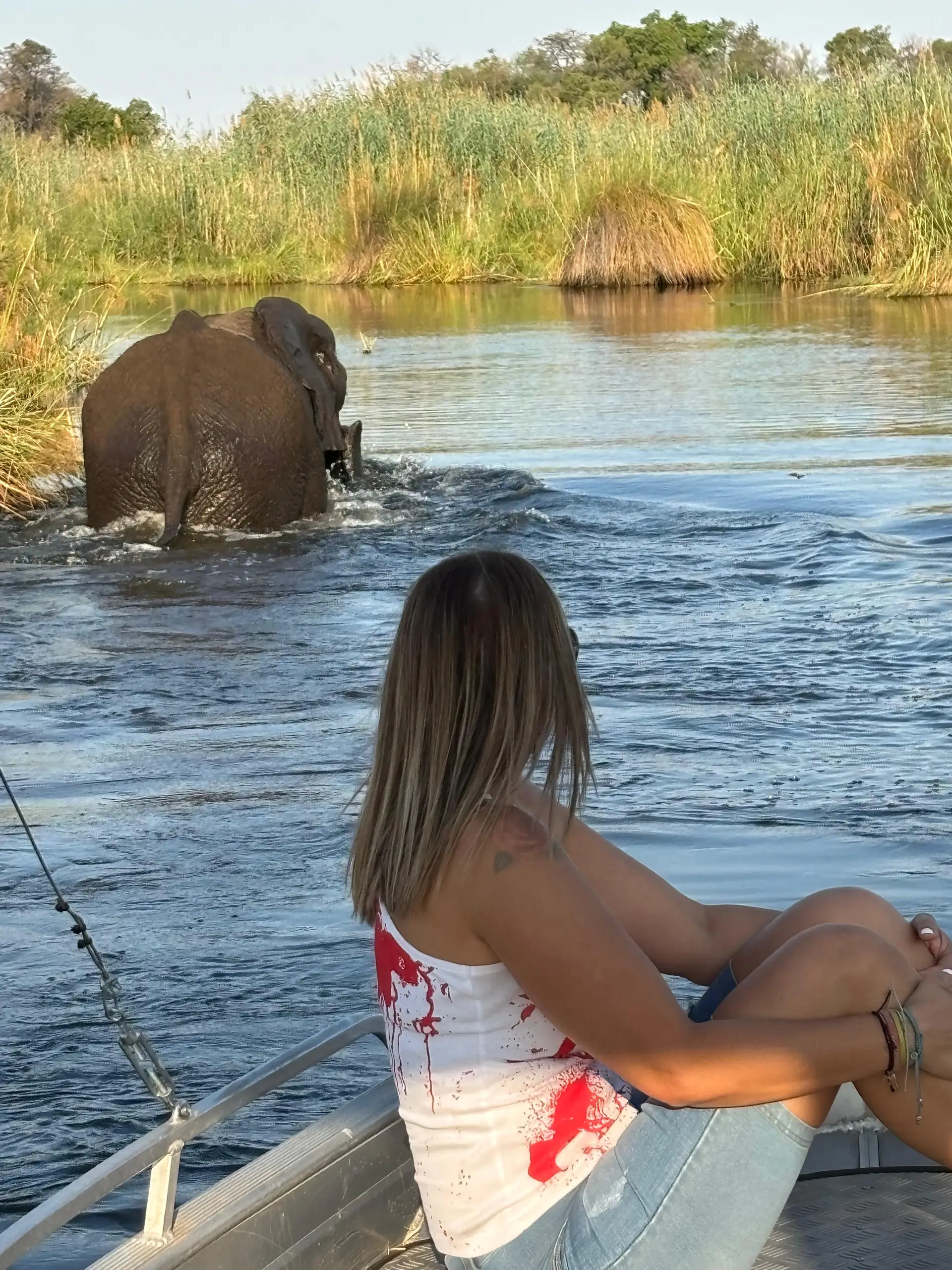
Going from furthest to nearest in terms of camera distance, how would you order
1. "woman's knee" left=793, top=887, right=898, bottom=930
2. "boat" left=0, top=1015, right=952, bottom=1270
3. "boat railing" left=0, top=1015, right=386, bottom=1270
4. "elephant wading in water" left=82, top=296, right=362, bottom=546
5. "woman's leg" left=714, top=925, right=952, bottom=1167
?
1. "elephant wading in water" left=82, top=296, right=362, bottom=546
2. "woman's knee" left=793, top=887, right=898, bottom=930
3. "woman's leg" left=714, top=925, right=952, bottom=1167
4. "boat" left=0, top=1015, right=952, bottom=1270
5. "boat railing" left=0, top=1015, right=386, bottom=1270

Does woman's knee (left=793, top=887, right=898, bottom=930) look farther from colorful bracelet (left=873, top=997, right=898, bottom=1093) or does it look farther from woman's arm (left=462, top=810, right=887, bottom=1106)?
woman's arm (left=462, top=810, right=887, bottom=1106)

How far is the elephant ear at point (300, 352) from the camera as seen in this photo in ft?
35.5

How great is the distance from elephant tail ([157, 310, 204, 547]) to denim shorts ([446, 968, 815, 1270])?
7.73 m

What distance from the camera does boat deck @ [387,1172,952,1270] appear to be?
9.25 feet

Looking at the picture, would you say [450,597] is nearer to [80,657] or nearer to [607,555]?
[80,657]

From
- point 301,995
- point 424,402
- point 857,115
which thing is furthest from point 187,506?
point 857,115

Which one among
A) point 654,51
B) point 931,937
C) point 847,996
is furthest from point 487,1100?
point 654,51

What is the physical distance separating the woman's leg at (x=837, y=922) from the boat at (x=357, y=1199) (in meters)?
0.24

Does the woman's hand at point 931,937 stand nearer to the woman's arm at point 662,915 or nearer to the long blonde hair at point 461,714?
the woman's arm at point 662,915

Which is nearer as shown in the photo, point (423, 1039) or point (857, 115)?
point (423, 1039)

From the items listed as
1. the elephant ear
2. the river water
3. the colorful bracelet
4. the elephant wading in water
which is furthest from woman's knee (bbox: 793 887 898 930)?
the elephant ear

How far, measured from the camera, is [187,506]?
10352mm

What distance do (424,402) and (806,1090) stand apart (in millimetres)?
13329

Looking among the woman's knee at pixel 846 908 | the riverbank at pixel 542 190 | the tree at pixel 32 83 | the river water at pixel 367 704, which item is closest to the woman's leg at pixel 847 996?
the woman's knee at pixel 846 908
